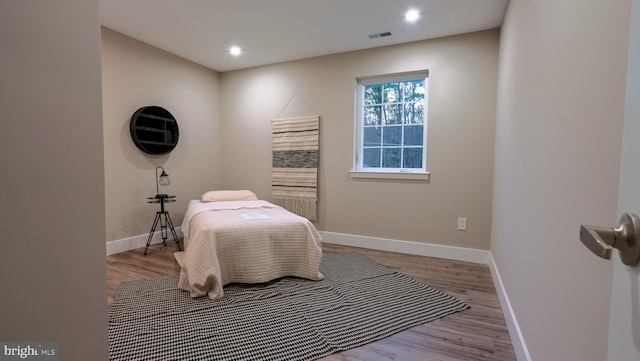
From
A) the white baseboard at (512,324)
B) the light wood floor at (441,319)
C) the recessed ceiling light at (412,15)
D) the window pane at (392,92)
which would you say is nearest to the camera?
the white baseboard at (512,324)

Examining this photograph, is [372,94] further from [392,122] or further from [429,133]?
[429,133]

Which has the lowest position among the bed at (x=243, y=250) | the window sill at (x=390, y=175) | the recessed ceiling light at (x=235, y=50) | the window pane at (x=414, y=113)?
the bed at (x=243, y=250)

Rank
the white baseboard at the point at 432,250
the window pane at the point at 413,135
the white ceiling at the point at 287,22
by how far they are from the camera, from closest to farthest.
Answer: the white baseboard at the point at 432,250
the white ceiling at the point at 287,22
the window pane at the point at 413,135

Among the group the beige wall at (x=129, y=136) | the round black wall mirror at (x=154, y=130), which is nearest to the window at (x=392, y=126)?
the beige wall at (x=129, y=136)

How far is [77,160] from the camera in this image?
875 mm

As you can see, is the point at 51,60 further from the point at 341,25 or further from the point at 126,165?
the point at 126,165

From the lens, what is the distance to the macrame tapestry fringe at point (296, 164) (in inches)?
152

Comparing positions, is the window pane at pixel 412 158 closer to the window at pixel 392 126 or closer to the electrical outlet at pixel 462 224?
the window at pixel 392 126

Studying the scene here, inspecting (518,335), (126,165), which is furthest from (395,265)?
(126,165)

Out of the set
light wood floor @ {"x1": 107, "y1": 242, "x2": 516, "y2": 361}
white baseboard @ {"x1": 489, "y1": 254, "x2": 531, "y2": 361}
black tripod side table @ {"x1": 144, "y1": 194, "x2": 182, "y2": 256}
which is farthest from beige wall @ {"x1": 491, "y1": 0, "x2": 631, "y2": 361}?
black tripod side table @ {"x1": 144, "y1": 194, "x2": 182, "y2": 256}

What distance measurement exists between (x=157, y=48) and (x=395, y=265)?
3.70m

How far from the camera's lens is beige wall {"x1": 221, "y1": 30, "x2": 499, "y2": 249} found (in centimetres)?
307

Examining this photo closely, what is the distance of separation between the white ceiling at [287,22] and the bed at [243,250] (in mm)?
1844

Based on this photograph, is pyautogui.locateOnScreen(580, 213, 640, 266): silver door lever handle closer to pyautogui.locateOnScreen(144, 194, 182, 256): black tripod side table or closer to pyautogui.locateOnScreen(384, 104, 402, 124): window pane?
pyautogui.locateOnScreen(384, 104, 402, 124): window pane
